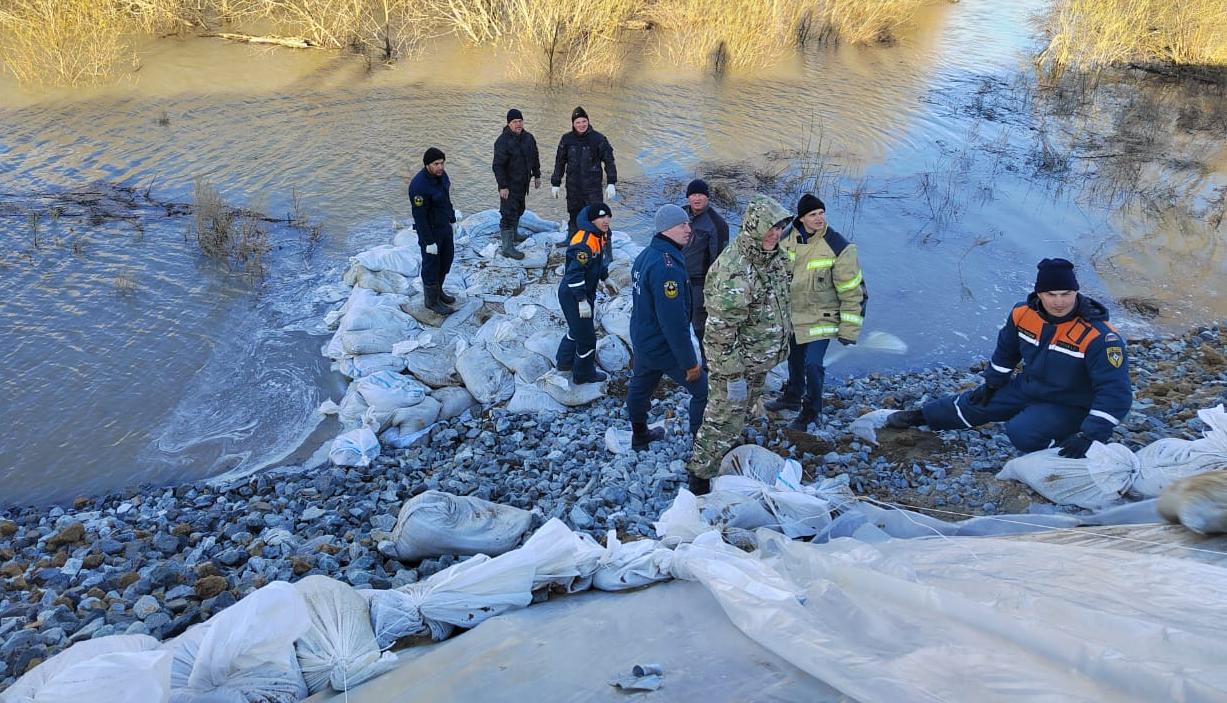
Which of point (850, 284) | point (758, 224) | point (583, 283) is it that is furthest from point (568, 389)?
point (758, 224)

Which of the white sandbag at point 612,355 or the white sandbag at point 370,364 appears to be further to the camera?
the white sandbag at point 370,364

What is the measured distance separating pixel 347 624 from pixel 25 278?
6.38 metres

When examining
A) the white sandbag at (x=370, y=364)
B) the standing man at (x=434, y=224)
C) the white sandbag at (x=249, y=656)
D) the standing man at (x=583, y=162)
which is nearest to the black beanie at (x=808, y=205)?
the standing man at (x=583, y=162)

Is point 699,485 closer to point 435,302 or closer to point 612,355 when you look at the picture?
point 612,355

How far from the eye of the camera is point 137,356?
20.0 ft

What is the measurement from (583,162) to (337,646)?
16.4 ft

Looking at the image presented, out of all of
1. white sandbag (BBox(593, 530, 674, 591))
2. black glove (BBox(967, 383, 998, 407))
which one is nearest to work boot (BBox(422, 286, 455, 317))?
white sandbag (BBox(593, 530, 674, 591))

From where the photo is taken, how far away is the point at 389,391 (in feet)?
17.4

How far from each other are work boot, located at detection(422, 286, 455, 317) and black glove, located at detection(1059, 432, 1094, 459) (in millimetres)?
4259

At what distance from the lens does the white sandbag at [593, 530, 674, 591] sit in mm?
2893

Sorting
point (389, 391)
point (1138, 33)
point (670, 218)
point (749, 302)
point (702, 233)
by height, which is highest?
A: point (1138, 33)

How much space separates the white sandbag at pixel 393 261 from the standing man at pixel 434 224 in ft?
1.40

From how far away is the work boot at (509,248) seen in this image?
6.82 meters

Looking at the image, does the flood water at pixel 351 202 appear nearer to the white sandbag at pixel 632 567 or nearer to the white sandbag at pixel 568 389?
the white sandbag at pixel 568 389
